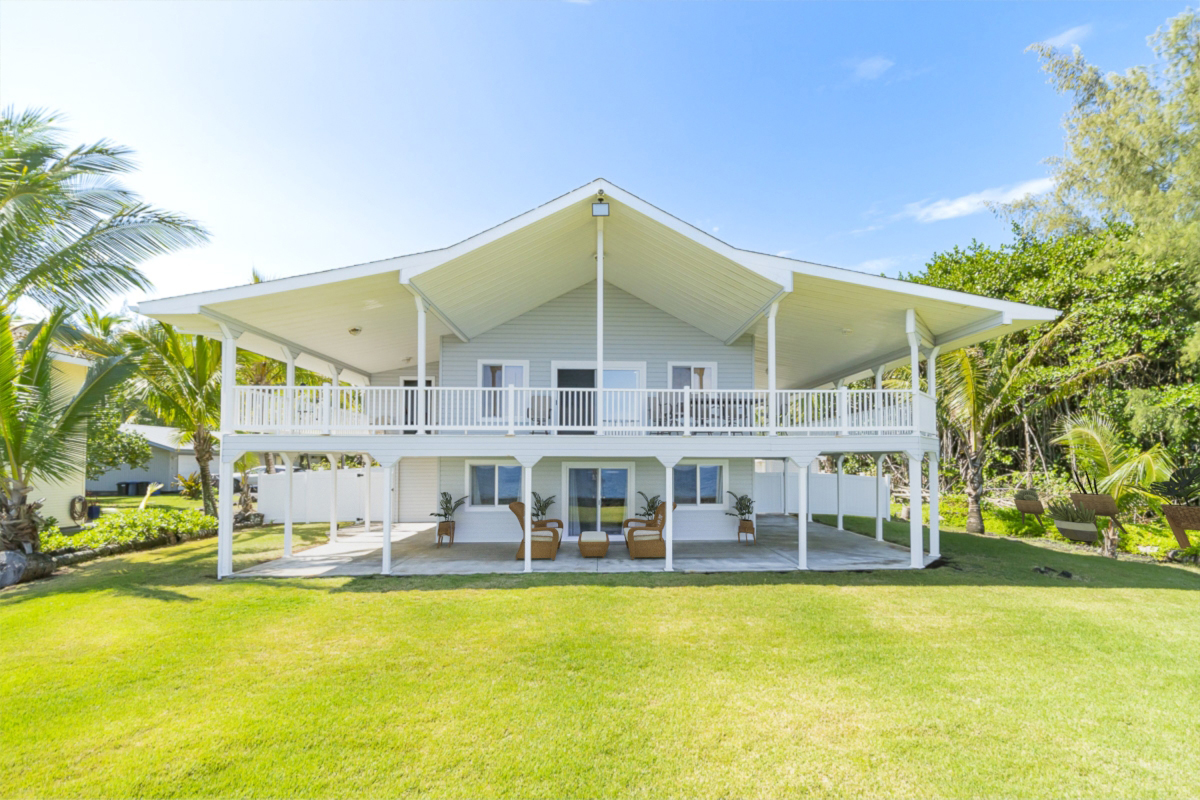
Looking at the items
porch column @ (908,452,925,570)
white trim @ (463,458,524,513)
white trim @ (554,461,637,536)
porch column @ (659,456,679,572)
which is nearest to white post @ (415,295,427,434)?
white trim @ (463,458,524,513)

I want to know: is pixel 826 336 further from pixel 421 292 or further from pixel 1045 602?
pixel 421 292

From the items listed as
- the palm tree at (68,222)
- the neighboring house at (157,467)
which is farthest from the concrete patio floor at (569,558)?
the neighboring house at (157,467)

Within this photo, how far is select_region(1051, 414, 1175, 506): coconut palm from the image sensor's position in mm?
10477

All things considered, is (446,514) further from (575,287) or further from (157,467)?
(157,467)

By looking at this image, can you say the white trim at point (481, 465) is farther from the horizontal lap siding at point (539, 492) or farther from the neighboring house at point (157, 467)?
the neighboring house at point (157, 467)

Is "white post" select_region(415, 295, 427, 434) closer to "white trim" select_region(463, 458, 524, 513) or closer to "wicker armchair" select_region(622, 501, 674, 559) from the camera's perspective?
"white trim" select_region(463, 458, 524, 513)

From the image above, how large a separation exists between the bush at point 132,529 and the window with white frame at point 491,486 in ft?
22.4

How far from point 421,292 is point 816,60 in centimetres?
1243

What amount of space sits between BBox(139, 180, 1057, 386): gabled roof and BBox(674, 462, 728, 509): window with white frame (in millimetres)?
3130

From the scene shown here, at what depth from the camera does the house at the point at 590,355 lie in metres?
9.01

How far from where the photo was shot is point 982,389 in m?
13.5

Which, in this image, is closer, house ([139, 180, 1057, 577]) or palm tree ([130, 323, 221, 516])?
house ([139, 180, 1057, 577])

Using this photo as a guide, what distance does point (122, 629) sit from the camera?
20.4 ft

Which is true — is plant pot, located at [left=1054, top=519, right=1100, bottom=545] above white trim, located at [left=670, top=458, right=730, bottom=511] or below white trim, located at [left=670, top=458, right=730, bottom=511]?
below
